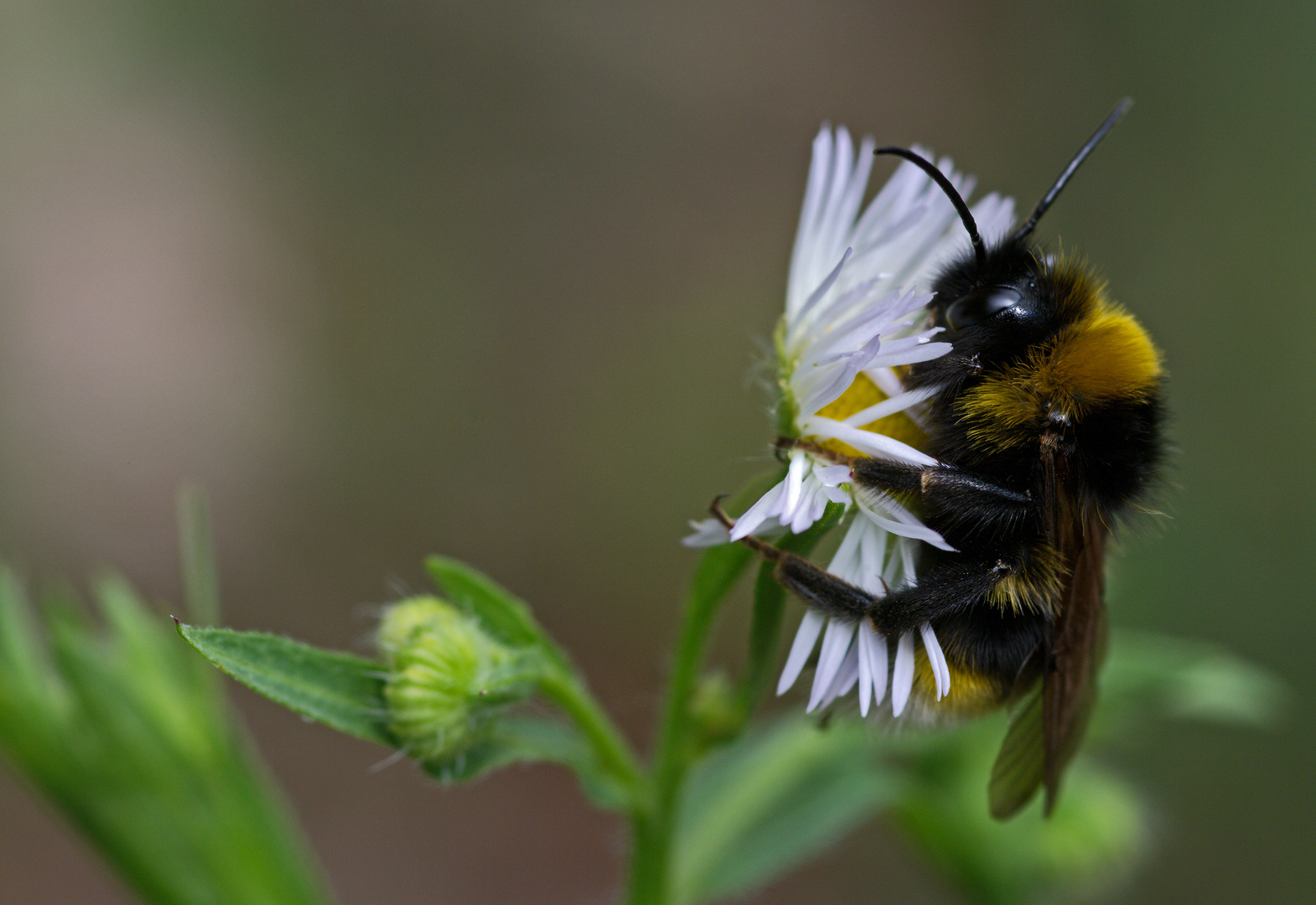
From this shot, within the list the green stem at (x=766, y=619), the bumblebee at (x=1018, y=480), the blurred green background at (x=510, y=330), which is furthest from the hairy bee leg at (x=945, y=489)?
the blurred green background at (x=510, y=330)

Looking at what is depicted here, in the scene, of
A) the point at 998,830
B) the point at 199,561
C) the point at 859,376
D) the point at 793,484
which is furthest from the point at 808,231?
the point at 998,830

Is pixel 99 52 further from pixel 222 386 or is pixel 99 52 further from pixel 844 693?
pixel 844 693

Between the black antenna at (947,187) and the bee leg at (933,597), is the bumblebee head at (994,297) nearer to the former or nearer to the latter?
the black antenna at (947,187)

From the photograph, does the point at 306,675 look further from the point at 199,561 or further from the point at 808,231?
the point at 808,231

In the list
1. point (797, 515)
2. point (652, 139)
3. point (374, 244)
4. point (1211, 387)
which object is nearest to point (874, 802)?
point (797, 515)

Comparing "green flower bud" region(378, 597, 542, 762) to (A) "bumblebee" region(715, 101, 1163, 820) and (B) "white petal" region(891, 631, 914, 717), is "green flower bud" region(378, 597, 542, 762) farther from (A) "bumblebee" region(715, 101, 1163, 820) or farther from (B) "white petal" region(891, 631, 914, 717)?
(B) "white petal" region(891, 631, 914, 717)

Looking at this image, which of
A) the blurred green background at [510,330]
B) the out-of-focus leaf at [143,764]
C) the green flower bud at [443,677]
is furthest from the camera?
the blurred green background at [510,330]
